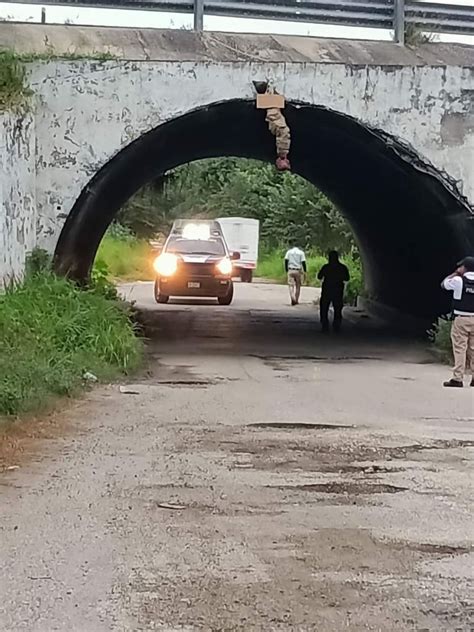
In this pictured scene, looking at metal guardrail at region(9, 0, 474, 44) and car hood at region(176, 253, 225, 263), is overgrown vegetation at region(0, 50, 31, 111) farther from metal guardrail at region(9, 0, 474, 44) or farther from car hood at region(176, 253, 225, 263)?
car hood at region(176, 253, 225, 263)

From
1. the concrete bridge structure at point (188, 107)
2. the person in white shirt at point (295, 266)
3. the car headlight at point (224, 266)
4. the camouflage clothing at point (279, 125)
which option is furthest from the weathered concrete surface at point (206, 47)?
the car headlight at point (224, 266)

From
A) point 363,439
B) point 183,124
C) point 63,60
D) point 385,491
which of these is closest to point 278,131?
point 183,124

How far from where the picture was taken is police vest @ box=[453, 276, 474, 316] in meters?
13.7

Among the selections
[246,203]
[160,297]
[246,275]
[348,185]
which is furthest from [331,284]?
[246,203]

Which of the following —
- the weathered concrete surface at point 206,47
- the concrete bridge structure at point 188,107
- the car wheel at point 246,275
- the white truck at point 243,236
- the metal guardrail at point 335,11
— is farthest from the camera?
the white truck at point 243,236

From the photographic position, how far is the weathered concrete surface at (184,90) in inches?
592

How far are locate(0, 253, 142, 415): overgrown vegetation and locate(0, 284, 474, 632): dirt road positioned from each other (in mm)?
456

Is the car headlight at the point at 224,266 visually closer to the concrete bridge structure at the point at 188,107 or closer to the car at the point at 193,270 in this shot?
the car at the point at 193,270

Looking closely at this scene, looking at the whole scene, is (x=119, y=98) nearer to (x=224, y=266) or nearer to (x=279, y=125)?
(x=279, y=125)

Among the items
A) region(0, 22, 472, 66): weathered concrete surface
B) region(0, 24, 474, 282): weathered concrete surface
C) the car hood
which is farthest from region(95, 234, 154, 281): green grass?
region(0, 24, 474, 282): weathered concrete surface

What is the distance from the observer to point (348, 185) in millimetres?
23000

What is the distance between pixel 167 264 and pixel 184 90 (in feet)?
43.3

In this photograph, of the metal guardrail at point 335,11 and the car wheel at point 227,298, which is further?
the car wheel at point 227,298

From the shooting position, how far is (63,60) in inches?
591
